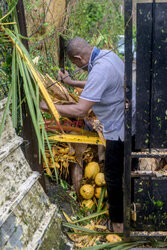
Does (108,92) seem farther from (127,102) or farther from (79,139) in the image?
(79,139)

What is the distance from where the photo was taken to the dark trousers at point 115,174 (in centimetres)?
261

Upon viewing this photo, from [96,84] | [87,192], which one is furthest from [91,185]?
[96,84]

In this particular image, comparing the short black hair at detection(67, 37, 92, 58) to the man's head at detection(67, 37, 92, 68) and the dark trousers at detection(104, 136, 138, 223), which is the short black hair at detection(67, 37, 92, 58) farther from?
the dark trousers at detection(104, 136, 138, 223)

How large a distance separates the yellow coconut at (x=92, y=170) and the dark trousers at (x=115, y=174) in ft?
1.40

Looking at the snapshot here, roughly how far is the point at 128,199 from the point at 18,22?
1.64 m

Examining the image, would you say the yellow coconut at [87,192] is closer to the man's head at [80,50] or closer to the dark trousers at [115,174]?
the dark trousers at [115,174]

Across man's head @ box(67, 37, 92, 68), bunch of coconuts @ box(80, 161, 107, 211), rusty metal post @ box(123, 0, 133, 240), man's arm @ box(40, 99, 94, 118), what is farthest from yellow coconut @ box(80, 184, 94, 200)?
man's head @ box(67, 37, 92, 68)

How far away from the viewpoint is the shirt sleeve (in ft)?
7.74

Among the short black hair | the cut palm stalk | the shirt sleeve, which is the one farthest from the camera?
the cut palm stalk

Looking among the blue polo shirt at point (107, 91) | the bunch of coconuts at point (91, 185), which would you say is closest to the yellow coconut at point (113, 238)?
the bunch of coconuts at point (91, 185)

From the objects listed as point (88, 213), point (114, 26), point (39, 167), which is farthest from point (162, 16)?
point (114, 26)

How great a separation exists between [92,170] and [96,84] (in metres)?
1.14

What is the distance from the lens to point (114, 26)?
23.9 feet

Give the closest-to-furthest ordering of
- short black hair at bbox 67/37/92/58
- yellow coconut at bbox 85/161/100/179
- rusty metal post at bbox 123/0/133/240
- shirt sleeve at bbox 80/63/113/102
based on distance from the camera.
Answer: rusty metal post at bbox 123/0/133/240 → shirt sleeve at bbox 80/63/113/102 → short black hair at bbox 67/37/92/58 → yellow coconut at bbox 85/161/100/179
